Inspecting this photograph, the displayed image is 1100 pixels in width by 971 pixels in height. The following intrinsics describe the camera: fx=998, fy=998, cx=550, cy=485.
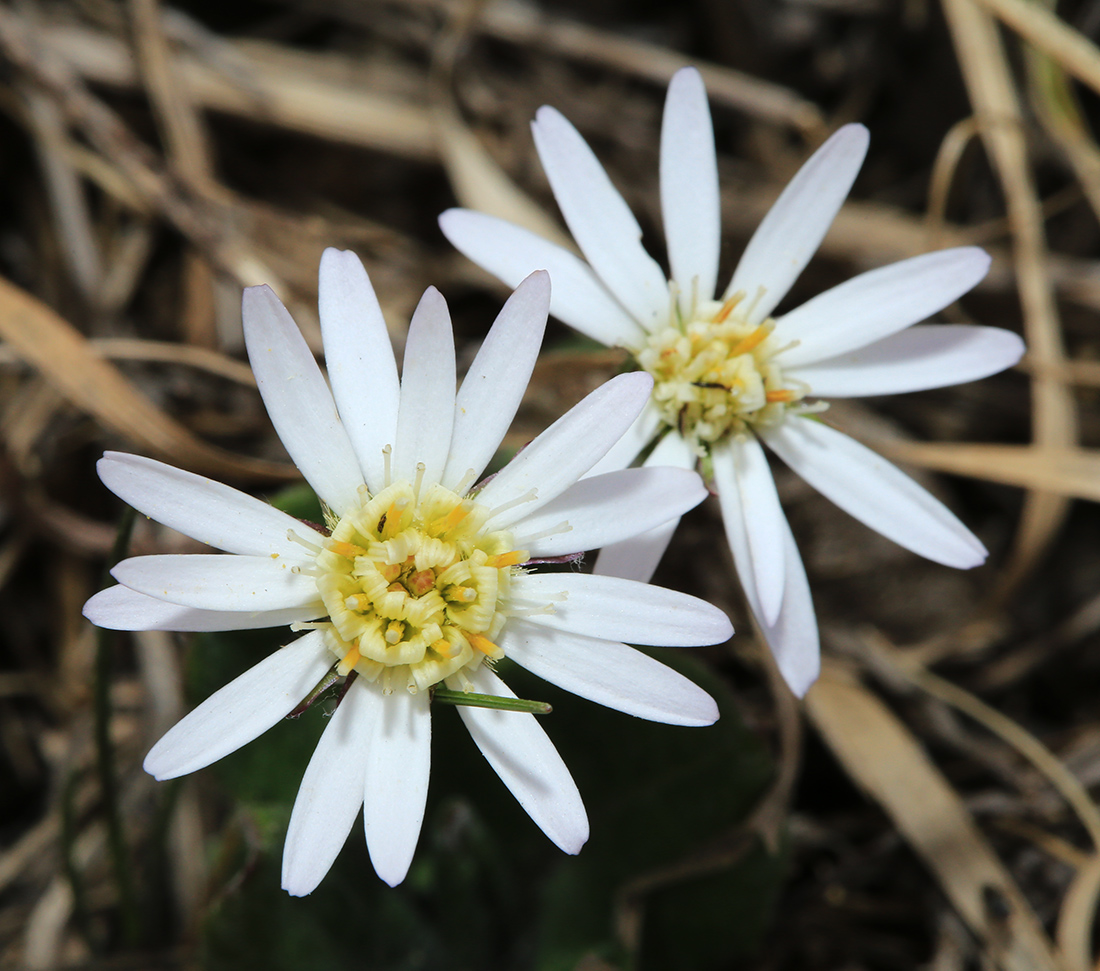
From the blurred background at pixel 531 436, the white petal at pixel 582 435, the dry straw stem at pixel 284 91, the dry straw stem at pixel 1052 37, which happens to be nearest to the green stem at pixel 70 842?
the blurred background at pixel 531 436

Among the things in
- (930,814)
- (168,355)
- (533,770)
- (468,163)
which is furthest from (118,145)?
(930,814)

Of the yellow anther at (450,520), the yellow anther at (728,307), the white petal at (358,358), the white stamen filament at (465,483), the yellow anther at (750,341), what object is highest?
the yellow anther at (728,307)

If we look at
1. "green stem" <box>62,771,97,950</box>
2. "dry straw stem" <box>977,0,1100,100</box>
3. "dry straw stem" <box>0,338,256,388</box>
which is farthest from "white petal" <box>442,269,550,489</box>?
"dry straw stem" <box>977,0,1100,100</box>

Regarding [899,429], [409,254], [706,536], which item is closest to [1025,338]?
[899,429]

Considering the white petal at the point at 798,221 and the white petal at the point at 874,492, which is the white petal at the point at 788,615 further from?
the white petal at the point at 798,221

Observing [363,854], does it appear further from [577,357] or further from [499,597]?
[577,357]

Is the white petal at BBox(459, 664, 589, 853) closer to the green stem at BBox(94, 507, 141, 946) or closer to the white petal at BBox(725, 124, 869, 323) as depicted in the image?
the green stem at BBox(94, 507, 141, 946)
